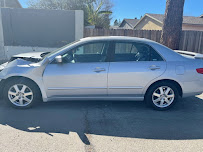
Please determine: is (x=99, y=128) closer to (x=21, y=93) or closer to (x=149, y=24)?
(x=21, y=93)

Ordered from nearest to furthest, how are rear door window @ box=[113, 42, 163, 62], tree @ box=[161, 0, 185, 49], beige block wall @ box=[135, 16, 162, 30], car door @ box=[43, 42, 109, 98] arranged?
1. car door @ box=[43, 42, 109, 98]
2. rear door window @ box=[113, 42, 163, 62]
3. tree @ box=[161, 0, 185, 49]
4. beige block wall @ box=[135, 16, 162, 30]

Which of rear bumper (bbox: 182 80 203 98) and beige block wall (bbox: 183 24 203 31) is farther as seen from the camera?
beige block wall (bbox: 183 24 203 31)

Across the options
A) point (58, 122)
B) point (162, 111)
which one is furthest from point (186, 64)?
point (58, 122)

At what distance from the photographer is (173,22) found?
6.76m

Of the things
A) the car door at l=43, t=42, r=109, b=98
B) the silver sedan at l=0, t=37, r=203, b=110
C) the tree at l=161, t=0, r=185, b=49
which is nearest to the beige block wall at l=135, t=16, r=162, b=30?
the tree at l=161, t=0, r=185, b=49

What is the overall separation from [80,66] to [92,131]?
4.43 feet

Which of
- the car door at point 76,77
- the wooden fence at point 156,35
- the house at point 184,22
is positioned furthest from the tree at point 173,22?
the house at point 184,22

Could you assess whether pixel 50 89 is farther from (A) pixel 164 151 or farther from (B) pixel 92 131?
(A) pixel 164 151

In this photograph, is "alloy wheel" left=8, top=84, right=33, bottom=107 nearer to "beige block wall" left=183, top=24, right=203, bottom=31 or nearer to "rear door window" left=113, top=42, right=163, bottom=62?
"rear door window" left=113, top=42, right=163, bottom=62

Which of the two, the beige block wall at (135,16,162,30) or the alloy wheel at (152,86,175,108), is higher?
the beige block wall at (135,16,162,30)

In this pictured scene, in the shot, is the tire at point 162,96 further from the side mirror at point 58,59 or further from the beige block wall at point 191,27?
the beige block wall at point 191,27

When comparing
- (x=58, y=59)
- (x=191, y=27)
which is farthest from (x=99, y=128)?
(x=191, y=27)

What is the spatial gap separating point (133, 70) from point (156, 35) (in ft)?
20.9

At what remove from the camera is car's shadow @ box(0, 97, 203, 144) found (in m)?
3.15
